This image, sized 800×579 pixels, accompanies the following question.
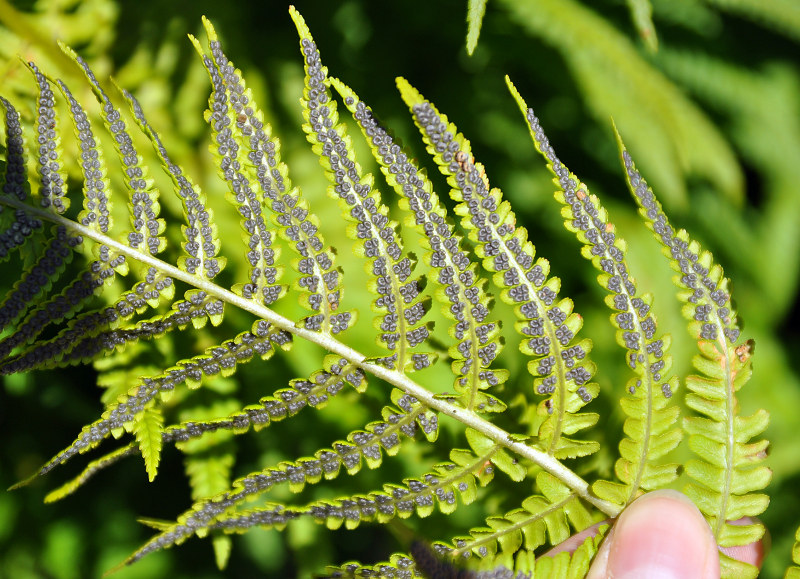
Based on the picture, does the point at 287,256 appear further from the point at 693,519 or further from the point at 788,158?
the point at 788,158

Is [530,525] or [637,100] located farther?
[637,100]

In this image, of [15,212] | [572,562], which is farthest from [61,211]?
[572,562]

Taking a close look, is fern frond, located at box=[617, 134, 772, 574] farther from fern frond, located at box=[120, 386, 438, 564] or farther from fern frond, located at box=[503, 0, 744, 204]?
fern frond, located at box=[503, 0, 744, 204]

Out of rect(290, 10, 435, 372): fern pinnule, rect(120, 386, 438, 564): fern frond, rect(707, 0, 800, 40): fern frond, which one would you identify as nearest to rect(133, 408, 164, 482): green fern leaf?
rect(120, 386, 438, 564): fern frond

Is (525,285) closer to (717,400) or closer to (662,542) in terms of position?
(717,400)

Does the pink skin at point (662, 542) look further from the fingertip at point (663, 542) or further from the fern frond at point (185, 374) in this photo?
the fern frond at point (185, 374)

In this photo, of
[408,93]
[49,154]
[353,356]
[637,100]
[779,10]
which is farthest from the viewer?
[637,100]

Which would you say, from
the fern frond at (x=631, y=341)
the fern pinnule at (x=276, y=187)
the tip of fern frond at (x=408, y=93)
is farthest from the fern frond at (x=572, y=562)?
the tip of fern frond at (x=408, y=93)
